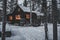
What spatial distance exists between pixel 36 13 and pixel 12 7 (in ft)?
22.0

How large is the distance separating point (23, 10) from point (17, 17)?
10.4 feet

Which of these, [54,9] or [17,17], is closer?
[54,9]

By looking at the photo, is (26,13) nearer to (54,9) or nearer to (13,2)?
(13,2)

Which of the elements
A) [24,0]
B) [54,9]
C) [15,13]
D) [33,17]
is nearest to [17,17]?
[15,13]

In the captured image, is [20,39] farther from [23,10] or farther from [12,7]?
[12,7]

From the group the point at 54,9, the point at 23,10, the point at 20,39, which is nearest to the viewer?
the point at 54,9

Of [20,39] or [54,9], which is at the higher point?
[54,9]

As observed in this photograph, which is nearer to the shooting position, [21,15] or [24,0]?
[21,15]

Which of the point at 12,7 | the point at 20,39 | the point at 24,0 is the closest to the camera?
the point at 20,39

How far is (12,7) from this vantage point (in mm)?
48188

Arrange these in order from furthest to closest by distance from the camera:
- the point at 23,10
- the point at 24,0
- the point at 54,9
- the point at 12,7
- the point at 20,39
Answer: the point at 24,0
the point at 12,7
the point at 23,10
the point at 20,39
the point at 54,9

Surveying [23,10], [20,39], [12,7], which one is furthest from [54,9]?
[12,7]

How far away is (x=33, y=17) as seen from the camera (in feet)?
150

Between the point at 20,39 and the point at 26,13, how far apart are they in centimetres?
2781
